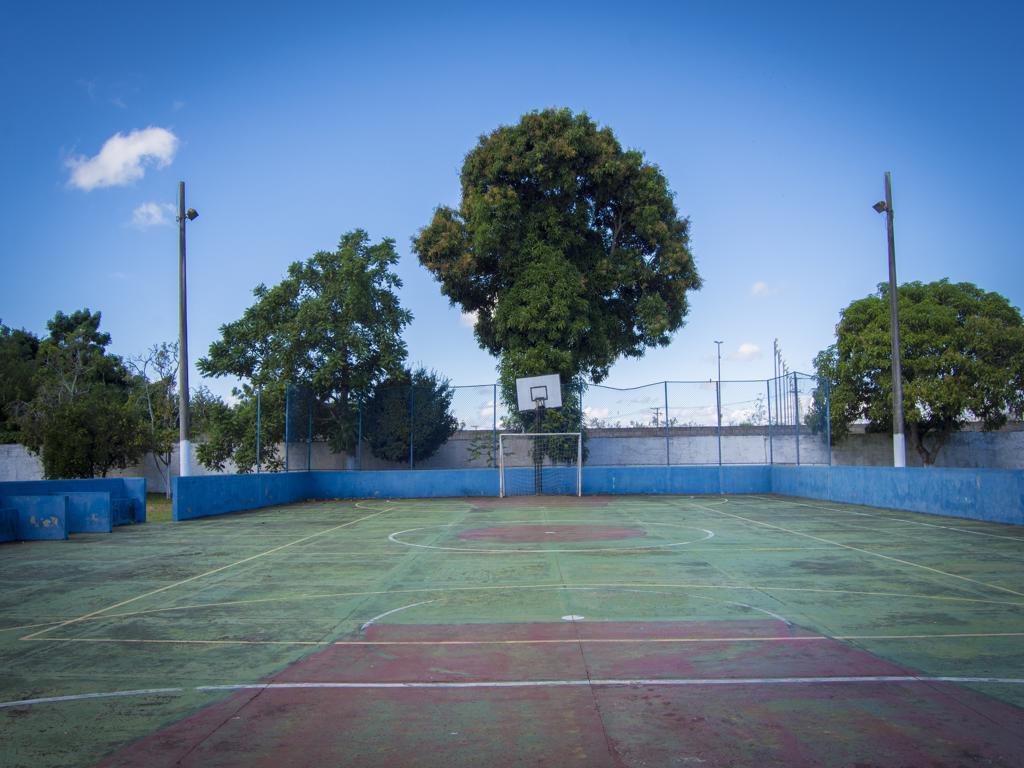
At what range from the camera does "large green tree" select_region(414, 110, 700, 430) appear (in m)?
28.4

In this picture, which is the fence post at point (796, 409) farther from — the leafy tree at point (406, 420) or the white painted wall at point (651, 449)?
the leafy tree at point (406, 420)

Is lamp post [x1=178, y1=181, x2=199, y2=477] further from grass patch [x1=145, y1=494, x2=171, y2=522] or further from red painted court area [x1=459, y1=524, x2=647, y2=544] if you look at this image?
red painted court area [x1=459, y1=524, x2=647, y2=544]

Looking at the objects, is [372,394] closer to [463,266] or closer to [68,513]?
[463,266]

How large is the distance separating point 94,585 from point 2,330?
153ft

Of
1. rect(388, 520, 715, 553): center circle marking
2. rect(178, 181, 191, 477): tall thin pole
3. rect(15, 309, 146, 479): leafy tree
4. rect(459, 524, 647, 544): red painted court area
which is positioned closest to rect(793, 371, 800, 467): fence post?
rect(388, 520, 715, 553): center circle marking

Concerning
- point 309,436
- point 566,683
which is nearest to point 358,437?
point 309,436

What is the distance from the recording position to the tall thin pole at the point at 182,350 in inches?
803

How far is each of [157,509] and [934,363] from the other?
28703 mm

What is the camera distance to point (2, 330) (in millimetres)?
48625

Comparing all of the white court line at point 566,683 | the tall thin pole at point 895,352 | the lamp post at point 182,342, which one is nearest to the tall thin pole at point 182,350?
the lamp post at point 182,342

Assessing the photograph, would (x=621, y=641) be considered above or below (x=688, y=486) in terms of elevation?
above

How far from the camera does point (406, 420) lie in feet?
92.7

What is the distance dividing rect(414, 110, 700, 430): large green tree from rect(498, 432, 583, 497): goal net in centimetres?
143

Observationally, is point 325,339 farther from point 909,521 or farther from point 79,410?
point 909,521
